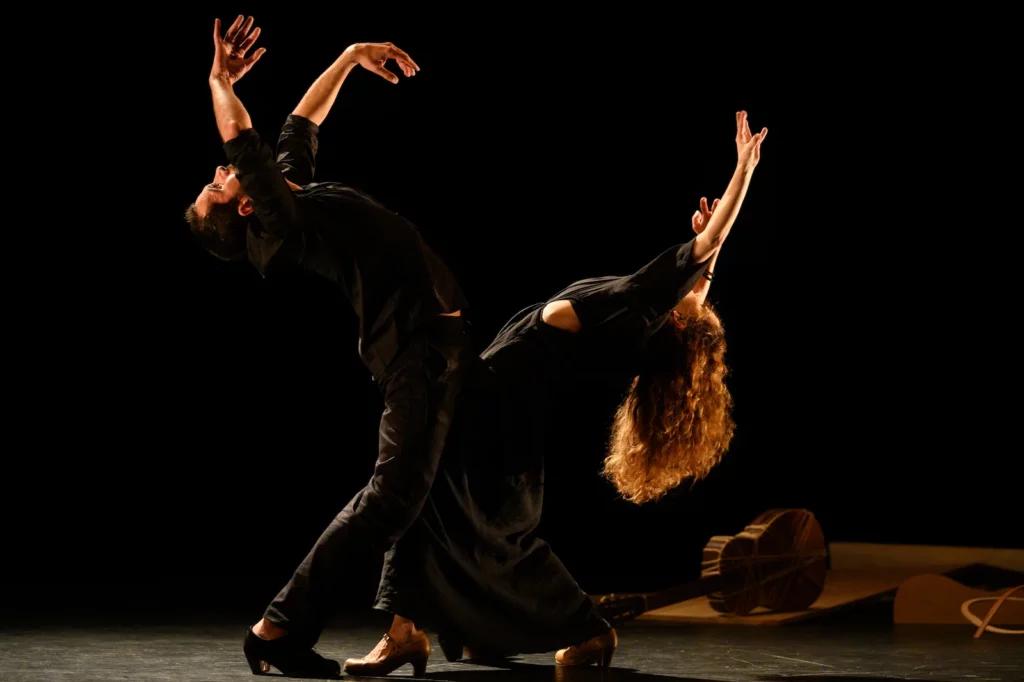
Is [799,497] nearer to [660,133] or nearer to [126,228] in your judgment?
[660,133]

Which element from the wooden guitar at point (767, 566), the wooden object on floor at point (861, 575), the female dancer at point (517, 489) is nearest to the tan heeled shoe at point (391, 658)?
the female dancer at point (517, 489)

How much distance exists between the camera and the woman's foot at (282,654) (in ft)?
8.41

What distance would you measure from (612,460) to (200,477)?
10.7 feet

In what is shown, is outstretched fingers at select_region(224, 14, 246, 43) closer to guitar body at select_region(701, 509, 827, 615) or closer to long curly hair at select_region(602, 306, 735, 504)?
long curly hair at select_region(602, 306, 735, 504)

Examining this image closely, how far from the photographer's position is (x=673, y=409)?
2.97 metres

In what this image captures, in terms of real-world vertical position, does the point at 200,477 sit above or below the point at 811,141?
below

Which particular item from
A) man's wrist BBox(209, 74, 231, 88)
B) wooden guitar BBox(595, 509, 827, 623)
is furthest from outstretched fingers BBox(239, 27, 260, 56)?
wooden guitar BBox(595, 509, 827, 623)

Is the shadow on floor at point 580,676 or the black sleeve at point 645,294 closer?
the shadow on floor at point 580,676

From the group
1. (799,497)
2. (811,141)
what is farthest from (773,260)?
(799,497)

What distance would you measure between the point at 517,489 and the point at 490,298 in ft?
10.0

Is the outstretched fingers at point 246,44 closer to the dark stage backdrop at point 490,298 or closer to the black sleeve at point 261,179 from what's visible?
the black sleeve at point 261,179

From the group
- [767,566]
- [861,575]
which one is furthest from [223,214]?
[861,575]

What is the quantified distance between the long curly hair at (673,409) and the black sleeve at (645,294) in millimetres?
205

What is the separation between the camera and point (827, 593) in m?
4.18
